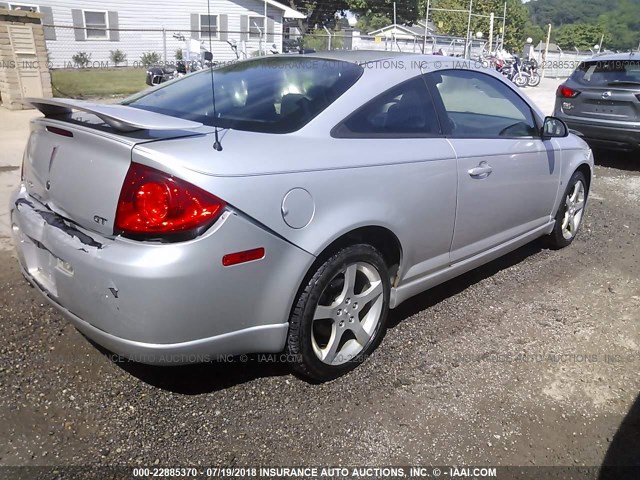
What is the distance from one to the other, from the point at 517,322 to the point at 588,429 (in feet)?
3.32

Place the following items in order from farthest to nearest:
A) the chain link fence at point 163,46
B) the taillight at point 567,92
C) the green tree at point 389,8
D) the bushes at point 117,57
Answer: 1. the green tree at point 389,8
2. the bushes at point 117,57
3. the chain link fence at point 163,46
4. the taillight at point 567,92

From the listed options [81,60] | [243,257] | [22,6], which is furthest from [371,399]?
[22,6]

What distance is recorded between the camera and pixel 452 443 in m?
2.41

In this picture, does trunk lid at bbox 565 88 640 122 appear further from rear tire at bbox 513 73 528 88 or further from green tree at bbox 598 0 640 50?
green tree at bbox 598 0 640 50

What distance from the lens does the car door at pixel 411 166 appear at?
2682 millimetres

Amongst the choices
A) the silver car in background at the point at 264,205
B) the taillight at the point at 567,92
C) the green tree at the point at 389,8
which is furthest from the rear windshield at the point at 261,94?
the green tree at the point at 389,8

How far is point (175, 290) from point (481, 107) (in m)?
2.93

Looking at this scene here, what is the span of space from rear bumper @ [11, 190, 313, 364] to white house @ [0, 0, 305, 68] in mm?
20315

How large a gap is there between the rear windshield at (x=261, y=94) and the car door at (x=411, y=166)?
207mm

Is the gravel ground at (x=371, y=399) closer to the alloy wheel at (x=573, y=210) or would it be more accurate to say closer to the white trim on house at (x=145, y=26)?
the alloy wheel at (x=573, y=210)

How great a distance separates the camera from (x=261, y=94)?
9.36 feet

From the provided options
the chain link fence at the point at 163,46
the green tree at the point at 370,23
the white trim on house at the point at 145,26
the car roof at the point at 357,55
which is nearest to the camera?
the car roof at the point at 357,55

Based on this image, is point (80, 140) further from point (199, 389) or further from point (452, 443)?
point (452, 443)

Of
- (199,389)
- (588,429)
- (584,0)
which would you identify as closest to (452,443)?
(588,429)
